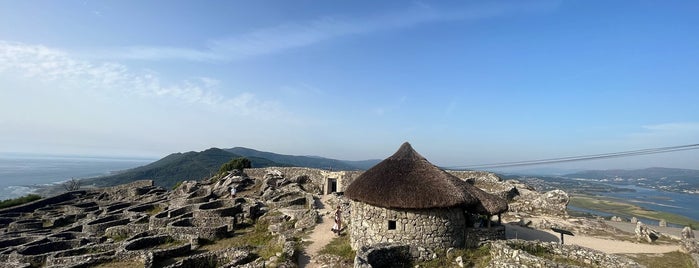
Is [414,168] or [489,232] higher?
[414,168]

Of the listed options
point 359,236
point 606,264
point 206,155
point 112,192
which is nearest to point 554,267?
point 606,264

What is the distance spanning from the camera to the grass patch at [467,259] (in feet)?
43.1

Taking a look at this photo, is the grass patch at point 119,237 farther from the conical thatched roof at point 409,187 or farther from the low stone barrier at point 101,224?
the conical thatched roof at point 409,187

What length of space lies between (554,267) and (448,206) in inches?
159

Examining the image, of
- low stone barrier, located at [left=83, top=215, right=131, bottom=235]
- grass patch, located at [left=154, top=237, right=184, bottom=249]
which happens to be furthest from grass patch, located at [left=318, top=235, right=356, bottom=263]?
low stone barrier, located at [left=83, top=215, right=131, bottom=235]

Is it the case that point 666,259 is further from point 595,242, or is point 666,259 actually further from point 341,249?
point 341,249

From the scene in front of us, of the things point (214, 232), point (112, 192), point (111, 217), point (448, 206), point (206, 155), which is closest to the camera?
point (448, 206)

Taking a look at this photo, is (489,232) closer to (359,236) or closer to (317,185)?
(359,236)

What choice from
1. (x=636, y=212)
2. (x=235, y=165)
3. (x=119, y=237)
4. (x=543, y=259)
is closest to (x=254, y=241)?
(x=119, y=237)

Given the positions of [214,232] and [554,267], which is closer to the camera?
[554,267]

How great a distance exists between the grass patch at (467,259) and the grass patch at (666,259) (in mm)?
6598

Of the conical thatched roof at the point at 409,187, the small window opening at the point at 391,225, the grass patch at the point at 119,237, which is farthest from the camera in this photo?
the grass patch at the point at 119,237

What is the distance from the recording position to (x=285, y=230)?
1959 centimetres

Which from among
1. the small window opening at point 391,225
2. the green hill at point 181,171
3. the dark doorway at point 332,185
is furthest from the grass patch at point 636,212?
the green hill at point 181,171
